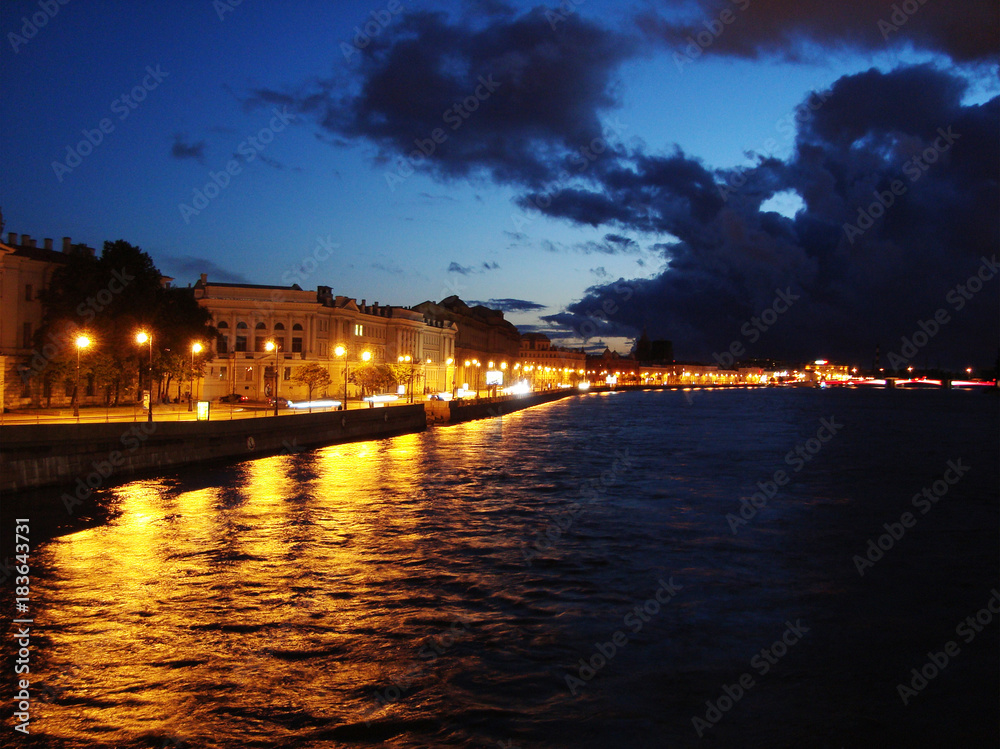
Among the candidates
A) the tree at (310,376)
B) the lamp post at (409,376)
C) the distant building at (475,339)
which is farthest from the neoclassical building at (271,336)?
the distant building at (475,339)

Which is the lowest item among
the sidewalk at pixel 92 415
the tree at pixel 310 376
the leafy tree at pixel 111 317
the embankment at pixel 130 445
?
the embankment at pixel 130 445

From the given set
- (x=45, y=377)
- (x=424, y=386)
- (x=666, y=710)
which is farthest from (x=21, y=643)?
(x=424, y=386)

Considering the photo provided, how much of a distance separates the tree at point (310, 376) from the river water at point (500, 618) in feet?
115

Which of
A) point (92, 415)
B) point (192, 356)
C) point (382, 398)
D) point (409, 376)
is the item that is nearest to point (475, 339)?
point (409, 376)

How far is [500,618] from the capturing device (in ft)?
47.2

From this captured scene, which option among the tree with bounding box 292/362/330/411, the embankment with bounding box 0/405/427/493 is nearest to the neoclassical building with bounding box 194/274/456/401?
the tree with bounding box 292/362/330/411

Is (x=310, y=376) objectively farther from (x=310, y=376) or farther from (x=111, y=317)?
(x=111, y=317)

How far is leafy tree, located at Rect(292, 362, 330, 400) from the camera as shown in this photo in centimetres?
6469

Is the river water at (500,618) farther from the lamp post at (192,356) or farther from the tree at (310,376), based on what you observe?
the tree at (310,376)

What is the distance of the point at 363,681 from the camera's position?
37.0 feet

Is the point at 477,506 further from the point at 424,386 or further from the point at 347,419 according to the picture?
the point at 424,386

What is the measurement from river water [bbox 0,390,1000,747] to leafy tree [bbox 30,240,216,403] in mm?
19255

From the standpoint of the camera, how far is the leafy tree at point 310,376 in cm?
6469

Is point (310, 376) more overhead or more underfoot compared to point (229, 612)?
more overhead
